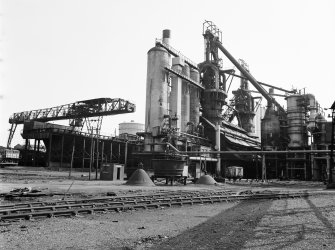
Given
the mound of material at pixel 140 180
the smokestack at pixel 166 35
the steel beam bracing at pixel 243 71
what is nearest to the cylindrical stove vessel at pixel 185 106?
the smokestack at pixel 166 35

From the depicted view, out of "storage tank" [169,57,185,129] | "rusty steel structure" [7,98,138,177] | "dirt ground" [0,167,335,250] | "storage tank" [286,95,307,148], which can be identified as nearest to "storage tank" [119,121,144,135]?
"rusty steel structure" [7,98,138,177]

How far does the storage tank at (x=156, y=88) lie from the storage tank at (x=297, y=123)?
22517 mm

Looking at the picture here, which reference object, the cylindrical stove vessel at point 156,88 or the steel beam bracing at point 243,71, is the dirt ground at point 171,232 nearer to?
the cylindrical stove vessel at point 156,88

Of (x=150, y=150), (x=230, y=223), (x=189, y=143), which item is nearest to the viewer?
(x=230, y=223)

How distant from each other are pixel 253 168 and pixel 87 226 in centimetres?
5629

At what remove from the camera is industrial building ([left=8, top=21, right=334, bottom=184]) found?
44.3 metres

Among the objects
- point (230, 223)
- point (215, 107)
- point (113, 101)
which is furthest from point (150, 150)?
point (230, 223)

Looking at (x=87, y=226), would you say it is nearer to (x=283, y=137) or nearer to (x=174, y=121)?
(x=174, y=121)

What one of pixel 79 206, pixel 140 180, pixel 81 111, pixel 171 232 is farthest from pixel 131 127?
pixel 171 232

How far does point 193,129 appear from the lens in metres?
50.9

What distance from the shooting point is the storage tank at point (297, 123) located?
52656 millimetres

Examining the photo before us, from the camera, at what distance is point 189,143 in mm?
47812

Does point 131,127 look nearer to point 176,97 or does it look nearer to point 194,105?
point 194,105

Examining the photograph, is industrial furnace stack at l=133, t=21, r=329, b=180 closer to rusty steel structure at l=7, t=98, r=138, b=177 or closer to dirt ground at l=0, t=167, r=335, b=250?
rusty steel structure at l=7, t=98, r=138, b=177
